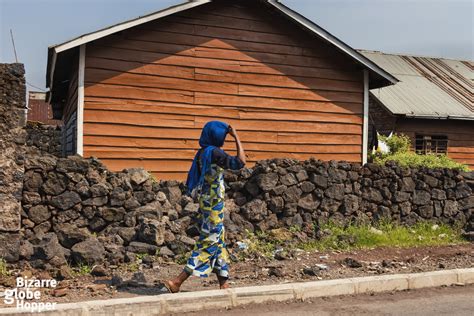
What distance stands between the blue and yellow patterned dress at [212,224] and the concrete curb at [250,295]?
27 cm

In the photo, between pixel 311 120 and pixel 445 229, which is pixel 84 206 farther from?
pixel 445 229

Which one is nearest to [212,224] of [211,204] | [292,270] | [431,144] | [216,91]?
[211,204]

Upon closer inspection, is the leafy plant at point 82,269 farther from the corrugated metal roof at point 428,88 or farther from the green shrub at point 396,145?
the corrugated metal roof at point 428,88

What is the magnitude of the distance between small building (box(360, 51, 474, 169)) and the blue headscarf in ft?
40.3

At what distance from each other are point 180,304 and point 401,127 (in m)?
14.6

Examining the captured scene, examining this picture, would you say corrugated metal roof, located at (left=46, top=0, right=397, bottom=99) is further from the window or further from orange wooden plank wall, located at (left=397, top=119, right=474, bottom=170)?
the window

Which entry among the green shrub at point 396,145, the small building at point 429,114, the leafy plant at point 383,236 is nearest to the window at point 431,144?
the small building at point 429,114

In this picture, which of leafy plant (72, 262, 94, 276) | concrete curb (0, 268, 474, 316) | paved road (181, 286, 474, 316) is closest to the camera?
concrete curb (0, 268, 474, 316)

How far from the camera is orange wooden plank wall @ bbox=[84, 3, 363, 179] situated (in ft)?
32.0

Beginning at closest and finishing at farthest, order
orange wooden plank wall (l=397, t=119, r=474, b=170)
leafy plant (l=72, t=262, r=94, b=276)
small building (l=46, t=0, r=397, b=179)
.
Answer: leafy plant (l=72, t=262, r=94, b=276)
small building (l=46, t=0, r=397, b=179)
orange wooden plank wall (l=397, t=119, r=474, b=170)

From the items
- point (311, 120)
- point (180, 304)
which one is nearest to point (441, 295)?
point (180, 304)

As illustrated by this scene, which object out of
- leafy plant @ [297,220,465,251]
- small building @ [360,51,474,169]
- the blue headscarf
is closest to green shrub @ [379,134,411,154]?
small building @ [360,51,474,169]

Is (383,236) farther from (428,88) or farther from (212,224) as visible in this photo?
(428,88)

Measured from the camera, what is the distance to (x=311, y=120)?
452 inches
